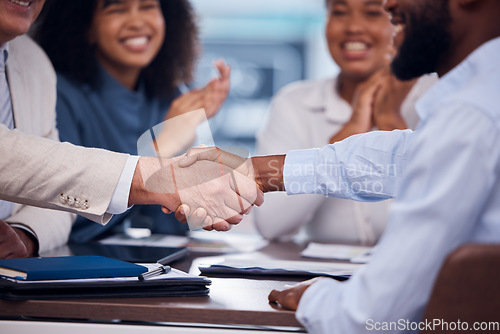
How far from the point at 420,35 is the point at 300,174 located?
18.2 inches

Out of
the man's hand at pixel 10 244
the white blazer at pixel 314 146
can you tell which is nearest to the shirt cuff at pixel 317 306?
the man's hand at pixel 10 244

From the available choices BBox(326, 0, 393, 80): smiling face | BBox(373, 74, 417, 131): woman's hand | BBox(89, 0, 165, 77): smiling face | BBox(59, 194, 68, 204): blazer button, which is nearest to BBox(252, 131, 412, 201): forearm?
BBox(59, 194, 68, 204): blazer button

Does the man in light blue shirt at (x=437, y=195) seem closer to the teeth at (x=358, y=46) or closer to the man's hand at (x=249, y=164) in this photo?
the man's hand at (x=249, y=164)

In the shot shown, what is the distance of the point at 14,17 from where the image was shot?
1.52 m

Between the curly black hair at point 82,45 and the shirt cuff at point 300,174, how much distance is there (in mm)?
1117

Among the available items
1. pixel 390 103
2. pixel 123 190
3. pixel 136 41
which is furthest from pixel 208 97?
pixel 123 190

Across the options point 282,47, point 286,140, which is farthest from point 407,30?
point 282,47

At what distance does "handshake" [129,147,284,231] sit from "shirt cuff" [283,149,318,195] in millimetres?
29

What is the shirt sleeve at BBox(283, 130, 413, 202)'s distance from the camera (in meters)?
1.30

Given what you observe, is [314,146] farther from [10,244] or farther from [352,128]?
[10,244]

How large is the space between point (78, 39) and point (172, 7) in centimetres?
47

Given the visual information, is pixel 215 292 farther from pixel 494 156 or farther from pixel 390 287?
pixel 494 156

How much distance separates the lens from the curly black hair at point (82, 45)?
2203 mm

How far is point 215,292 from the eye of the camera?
1.12 meters
